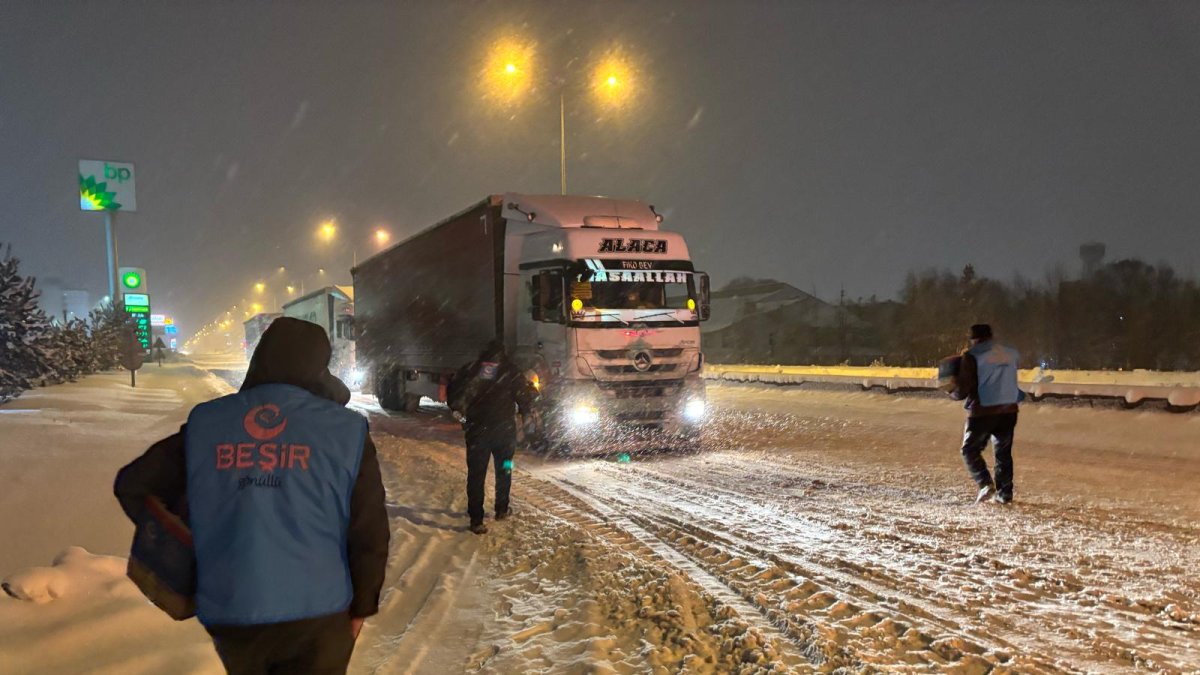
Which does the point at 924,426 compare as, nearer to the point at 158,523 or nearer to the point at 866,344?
the point at 158,523

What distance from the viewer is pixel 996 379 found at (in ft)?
23.3

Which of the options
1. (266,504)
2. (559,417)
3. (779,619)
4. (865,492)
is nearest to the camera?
(266,504)

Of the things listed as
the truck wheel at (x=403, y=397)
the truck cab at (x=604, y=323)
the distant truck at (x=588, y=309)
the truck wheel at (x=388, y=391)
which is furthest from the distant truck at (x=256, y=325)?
the truck cab at (x=604, y=323)

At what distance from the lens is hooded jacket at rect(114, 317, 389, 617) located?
209 cm

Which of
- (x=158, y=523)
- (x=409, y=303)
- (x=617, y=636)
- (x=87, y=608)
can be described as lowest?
(x=617, y=636)

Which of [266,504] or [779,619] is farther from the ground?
[266,504]

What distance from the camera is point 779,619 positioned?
4.38m

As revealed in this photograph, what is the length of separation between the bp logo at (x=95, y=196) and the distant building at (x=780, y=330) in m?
33.8

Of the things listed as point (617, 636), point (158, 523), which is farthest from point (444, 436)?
point (158, 523)

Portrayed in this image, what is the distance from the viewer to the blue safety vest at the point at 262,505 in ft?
6.67

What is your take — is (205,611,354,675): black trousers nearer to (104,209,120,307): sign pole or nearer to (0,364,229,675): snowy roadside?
(0,364,229,675): snowy roadside

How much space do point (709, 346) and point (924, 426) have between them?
42.5 metres

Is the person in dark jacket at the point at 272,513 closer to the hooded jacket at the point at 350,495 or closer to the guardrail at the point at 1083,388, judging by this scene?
the hooded jacket at the point at 350,495

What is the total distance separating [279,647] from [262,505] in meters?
0.41
